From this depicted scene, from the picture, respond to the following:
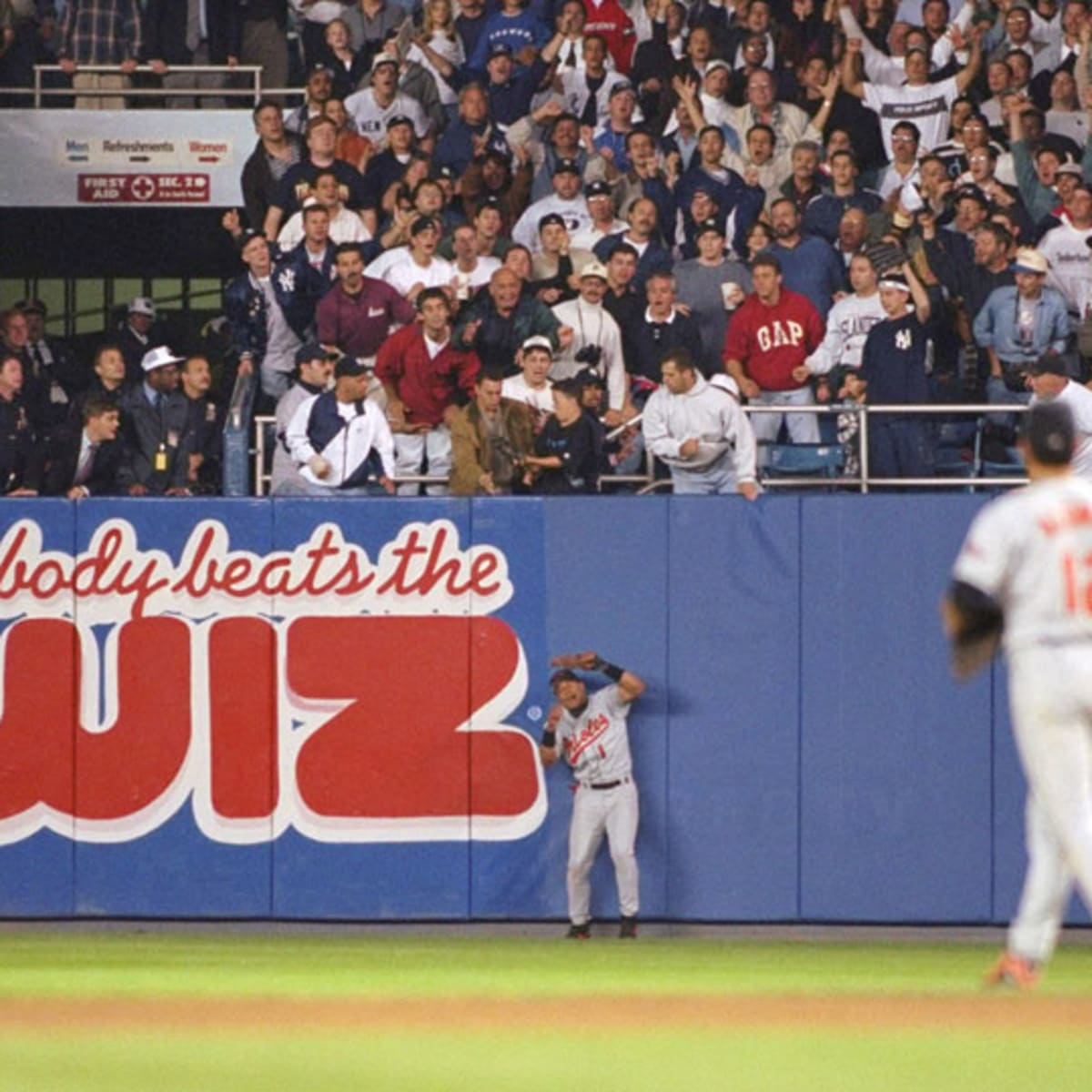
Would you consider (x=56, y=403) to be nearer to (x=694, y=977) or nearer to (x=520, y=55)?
(x=520, y=55)

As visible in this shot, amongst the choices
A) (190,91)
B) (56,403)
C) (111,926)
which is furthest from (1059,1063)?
(190,91)

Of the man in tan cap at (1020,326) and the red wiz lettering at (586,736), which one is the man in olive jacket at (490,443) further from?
the man in tan cap at (1020,326)

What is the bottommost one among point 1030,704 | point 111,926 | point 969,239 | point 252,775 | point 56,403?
point 111,926

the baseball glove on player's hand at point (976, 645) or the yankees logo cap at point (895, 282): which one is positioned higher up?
the yankees logo cap at point (895, 282)

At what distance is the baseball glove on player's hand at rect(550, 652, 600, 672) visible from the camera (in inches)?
739

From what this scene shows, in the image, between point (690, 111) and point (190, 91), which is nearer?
point (690, 111)

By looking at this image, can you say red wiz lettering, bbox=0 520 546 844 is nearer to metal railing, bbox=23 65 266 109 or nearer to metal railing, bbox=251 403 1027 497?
metal railing, bbox=251 403 1027 497

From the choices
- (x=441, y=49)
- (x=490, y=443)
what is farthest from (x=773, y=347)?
(x=441, y=49)

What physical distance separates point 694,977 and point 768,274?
7853mm

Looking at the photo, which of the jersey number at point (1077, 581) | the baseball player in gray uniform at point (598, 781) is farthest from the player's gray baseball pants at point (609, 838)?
the jersey number at point (1077, 581)

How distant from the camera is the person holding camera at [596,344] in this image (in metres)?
19.2

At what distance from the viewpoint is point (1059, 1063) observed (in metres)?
7.55

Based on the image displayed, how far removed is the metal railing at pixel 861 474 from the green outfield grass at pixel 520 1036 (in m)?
5.43

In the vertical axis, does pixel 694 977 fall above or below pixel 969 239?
below
